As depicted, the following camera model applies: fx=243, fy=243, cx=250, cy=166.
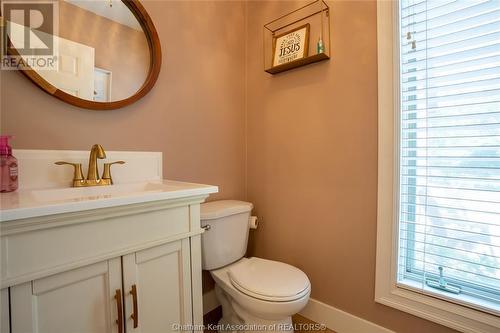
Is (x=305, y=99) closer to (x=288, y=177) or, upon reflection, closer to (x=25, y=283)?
(x=288, y=177)

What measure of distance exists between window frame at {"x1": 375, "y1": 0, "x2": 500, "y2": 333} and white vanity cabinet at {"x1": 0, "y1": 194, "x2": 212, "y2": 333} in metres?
0.92

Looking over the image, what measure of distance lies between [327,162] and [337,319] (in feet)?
2.98

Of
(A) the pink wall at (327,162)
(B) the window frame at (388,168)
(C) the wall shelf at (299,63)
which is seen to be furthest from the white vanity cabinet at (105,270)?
(C) the wall shelf at (299,63)

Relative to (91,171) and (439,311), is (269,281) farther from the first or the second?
(91,171)

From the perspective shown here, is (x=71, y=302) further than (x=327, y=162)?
No

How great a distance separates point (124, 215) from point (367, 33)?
1.42 metres

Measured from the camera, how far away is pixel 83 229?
700mm

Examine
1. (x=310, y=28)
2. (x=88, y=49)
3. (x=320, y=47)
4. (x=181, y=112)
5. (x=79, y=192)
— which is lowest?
(x=79, y=192)

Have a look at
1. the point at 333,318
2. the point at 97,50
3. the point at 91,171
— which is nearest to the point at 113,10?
the point at 97,50

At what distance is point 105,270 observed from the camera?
749 mm

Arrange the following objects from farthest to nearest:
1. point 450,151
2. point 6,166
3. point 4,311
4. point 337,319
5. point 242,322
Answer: point 337,319 < point 242,322 < point 450,151 < point 6,166 < point 4,311

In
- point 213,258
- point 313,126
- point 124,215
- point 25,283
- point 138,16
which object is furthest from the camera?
point 313,126

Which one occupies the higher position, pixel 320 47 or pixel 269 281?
pixel 320 47

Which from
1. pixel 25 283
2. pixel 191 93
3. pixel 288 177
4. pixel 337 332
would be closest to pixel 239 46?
pixel 191 93
